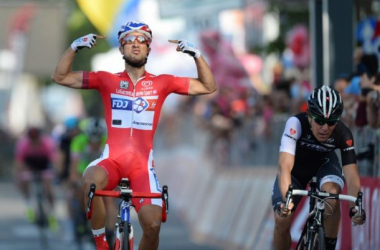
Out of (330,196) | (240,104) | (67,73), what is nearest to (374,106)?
(330,196)

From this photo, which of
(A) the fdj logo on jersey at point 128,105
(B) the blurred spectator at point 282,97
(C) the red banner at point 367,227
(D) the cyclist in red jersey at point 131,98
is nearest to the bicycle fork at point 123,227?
Answer: (D) the cyclist in red jersey at point 131,98

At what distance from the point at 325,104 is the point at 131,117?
68.8 inches

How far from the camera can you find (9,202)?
39375 millimetres

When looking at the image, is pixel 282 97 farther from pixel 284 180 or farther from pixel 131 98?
pixel 284 180

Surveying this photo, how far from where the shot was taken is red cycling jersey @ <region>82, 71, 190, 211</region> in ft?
36.8

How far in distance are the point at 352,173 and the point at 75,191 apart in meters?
9.65

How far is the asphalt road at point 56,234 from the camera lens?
72.2ft

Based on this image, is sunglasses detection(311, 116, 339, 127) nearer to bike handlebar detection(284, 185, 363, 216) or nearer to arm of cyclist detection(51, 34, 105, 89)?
bike handlebar detection(284, 185, 363, 216)

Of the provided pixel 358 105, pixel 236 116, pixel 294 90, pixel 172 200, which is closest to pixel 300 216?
pixel 358 105

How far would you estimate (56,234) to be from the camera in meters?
26.1

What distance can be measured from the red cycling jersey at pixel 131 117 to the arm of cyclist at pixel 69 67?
0.24 feet

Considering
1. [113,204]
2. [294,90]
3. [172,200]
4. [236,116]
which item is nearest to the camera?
[113,204]

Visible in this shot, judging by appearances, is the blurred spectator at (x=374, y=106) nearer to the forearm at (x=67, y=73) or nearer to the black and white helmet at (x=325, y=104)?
the black and white helmet at (x=325, y=104)

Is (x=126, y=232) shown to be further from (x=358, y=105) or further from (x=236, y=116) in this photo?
(x=236, y=116)
